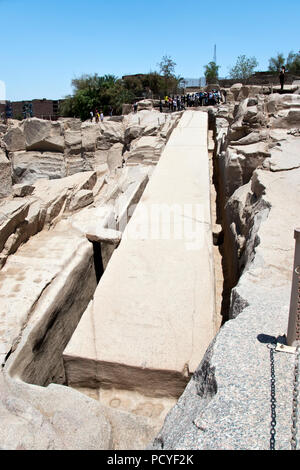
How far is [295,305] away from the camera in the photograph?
1.47m

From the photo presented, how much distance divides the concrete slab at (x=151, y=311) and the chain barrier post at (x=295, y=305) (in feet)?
2.60

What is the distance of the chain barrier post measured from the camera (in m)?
1.46

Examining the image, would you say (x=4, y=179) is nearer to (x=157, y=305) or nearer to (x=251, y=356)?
(x=157, y=305)

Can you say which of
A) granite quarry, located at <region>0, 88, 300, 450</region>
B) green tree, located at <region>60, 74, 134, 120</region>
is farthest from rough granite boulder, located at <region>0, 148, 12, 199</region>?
green tree, located at <region>60, 74, 134, 120</region>

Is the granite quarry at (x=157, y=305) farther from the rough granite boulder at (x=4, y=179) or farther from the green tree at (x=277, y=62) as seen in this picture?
the green tree at (x=277, y=62)

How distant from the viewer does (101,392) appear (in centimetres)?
226

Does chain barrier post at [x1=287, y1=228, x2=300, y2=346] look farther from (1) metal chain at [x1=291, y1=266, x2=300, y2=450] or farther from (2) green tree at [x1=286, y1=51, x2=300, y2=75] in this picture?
(2) green tree at [x1=286, y1=51, x2=300, y2=75]

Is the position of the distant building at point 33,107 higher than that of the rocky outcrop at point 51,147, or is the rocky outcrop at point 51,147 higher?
the distant building at point 33,107

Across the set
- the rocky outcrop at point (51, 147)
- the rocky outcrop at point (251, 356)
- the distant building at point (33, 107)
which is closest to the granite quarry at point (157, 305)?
the rocky outcrop at point (251, 356)

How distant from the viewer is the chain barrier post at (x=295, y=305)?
1457 mm

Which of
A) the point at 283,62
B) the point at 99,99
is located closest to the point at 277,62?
the point at 283,62

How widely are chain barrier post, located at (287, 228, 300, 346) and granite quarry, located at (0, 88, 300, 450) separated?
9 centimetres

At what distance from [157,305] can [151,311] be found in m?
0.08
